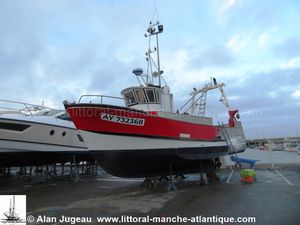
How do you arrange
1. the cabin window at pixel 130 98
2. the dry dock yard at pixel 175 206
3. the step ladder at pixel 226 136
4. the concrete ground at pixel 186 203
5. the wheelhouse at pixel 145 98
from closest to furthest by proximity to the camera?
the dry dock yard at pixel 175 206 → the concrete ground at pixel 186 203 → the wheelhouse at pixel 145 98 → the cabin window at pixel 130 98 → the step ladder at pixel 226 136

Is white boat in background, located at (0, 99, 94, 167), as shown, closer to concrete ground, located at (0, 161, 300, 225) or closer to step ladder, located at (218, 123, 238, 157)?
concrete ground, located at (0, 161, 300, 225)

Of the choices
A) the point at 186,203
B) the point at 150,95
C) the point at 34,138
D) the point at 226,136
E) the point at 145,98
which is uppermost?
the point at 150,95

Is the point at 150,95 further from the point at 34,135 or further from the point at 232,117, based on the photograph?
the point at 232,117

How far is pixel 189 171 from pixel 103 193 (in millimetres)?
3777

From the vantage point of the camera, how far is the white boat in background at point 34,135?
457 inches

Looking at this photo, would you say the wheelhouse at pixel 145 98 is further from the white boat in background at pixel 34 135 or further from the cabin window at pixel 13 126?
the cabin window at pixel 13 126

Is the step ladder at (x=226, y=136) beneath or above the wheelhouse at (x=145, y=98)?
beneath

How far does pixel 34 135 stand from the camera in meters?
12.2

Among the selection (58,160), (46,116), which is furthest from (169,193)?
(58,160)

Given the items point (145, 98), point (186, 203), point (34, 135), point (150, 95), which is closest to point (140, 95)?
point (145, 98)

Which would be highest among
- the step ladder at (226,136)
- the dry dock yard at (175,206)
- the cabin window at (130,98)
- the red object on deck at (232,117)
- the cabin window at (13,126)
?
the cabin window at (130,98)

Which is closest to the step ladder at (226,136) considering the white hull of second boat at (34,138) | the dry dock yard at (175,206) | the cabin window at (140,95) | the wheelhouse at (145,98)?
the wheelhouse at (145,98)

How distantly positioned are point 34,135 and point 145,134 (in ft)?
16.9

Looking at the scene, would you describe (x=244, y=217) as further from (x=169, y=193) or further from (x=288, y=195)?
(x=169, y=193)
